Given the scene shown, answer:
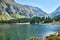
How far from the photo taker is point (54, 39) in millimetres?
44062

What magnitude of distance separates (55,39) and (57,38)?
0.55 metres

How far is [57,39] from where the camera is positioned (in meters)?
43.0

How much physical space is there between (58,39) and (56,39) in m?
0.74

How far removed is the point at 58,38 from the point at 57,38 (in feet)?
1.06

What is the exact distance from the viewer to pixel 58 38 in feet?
142

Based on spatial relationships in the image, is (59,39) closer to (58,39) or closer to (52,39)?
(58,39)

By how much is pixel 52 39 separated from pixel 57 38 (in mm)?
2138

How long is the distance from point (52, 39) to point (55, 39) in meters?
1.98

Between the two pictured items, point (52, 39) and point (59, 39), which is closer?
point (59, 39)

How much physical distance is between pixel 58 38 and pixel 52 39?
245 centimetres

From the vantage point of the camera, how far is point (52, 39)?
45438 mm

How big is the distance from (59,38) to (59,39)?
60 cm

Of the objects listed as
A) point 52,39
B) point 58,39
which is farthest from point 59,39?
point 52,39

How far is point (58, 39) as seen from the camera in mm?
42781
